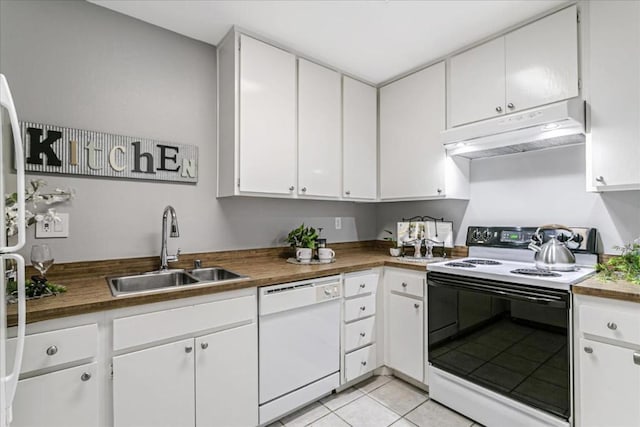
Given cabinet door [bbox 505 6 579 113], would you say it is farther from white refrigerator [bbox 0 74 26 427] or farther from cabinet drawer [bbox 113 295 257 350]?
white refrigerator [bbox 0 74 26 427]

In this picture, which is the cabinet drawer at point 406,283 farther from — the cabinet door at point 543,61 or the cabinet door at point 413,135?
Answer: the cabinet door at point 543,61

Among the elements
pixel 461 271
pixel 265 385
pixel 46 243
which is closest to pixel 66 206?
pixel 46 243

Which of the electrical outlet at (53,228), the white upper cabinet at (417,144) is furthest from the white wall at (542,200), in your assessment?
the electrical outlet at (53,228)

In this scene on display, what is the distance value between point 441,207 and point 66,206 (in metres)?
2.65

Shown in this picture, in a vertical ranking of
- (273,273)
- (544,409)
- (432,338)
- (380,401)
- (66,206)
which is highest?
(66,206)

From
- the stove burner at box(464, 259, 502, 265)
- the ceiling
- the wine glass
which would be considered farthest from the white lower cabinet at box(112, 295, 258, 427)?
the ceiling

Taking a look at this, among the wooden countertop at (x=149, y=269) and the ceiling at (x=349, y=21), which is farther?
the ceiling at (x=349, y=21)

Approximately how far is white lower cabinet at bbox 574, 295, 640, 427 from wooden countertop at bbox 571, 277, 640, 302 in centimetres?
3

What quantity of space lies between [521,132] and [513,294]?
0.99 m

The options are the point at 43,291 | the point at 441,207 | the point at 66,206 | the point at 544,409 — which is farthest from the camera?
the point at 441,207

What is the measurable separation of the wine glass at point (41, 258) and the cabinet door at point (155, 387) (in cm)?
60

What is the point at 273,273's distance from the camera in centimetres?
193

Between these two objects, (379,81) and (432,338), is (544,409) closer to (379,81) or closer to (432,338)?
(432,338)

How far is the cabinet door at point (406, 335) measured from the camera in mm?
2199
